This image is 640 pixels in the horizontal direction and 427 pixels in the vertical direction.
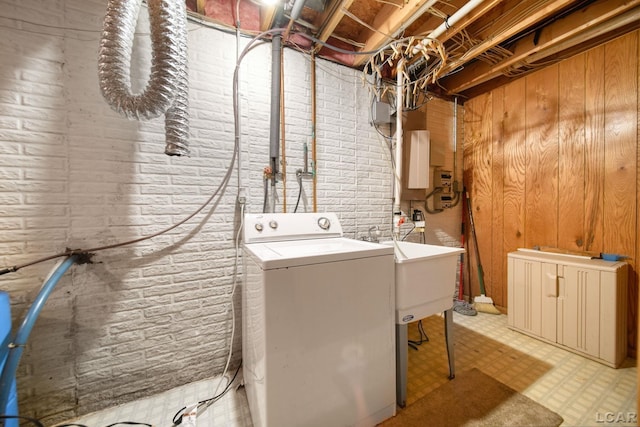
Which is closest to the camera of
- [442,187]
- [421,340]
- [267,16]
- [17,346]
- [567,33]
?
[17,346]

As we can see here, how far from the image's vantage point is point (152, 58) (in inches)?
44.0

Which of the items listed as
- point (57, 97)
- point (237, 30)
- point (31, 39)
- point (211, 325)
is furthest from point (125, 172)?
point (237, 30)

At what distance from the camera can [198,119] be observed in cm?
160

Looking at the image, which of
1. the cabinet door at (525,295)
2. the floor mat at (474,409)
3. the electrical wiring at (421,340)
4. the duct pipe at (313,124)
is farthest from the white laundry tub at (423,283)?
the cabinet door at (525,295)

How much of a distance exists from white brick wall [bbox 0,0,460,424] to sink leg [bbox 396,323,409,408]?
44.0 inches

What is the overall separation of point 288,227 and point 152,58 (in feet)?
3.73

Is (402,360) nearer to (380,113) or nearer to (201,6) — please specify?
(380,113)

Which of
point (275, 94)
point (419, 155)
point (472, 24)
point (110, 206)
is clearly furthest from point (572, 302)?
point (110, 206)

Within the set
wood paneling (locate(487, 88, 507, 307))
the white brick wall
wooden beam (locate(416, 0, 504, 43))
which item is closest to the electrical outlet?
the white brick wall

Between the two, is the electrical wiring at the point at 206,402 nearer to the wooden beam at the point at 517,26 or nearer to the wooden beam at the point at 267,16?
the wooden beam at the point at 267,16

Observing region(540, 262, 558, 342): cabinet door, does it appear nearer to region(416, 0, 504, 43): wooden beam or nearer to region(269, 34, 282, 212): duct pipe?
region(416, 0, 504, 43): wooden beam

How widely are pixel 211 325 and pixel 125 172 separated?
1.14 m

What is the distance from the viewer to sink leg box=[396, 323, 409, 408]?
52.3 inches

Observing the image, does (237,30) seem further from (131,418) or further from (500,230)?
(500,230)
